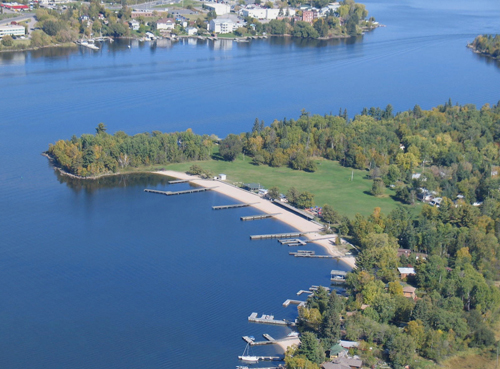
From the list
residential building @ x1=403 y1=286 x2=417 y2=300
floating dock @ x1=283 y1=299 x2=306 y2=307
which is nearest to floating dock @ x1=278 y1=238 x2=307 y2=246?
floating dock @ x1=283 y1=299 x2=306 y2=307

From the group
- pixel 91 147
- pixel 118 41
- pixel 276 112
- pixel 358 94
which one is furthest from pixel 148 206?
pixel 118 41

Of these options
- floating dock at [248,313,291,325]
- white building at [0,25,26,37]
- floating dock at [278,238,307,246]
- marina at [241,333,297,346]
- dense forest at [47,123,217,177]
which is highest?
white building at [0,25,26,37]

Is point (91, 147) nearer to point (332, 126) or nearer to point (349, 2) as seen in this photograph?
point (332, 126)

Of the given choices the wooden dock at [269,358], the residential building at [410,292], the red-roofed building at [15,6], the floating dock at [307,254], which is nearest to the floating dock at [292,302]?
the wooden dock at [269,358]

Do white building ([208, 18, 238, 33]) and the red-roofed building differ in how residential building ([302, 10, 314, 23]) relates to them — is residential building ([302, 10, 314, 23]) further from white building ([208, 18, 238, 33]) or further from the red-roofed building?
the red-roofed building

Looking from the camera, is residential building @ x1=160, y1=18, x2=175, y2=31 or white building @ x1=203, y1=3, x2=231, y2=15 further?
white building @ x1=203, y1=3, x2=231, y2=15

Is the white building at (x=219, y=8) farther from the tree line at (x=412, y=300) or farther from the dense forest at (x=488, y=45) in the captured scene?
the tree line at (x=412, y=300)
